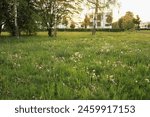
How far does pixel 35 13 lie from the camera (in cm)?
4497

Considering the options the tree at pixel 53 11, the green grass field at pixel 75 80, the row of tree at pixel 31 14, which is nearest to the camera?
the green grass field at pixel 75 80

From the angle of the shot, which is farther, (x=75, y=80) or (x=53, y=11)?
(x=53, y=11)

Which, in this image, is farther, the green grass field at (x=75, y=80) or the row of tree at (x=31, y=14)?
the row of tree at (x=31, y=14)

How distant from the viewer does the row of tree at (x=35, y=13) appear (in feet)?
136

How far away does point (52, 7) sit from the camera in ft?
172

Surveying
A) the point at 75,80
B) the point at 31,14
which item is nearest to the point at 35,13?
the point at 31,14

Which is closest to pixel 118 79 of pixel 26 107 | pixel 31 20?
pixel 26 107

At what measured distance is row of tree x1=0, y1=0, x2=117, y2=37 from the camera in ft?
136

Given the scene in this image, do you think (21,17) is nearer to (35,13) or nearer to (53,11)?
(35,13)

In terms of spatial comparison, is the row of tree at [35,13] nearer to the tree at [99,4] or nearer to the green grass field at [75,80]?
the tree at [99,4]

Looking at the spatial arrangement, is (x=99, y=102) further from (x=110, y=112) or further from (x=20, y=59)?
(x=20, y=59)

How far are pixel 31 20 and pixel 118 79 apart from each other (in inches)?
1428

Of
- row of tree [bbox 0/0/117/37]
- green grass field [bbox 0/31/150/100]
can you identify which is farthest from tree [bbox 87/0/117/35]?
green grass field [bbox 0/31/150/100]

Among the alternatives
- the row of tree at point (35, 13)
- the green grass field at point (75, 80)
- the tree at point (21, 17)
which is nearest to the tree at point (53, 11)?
the row of tree at point (35, 13)
